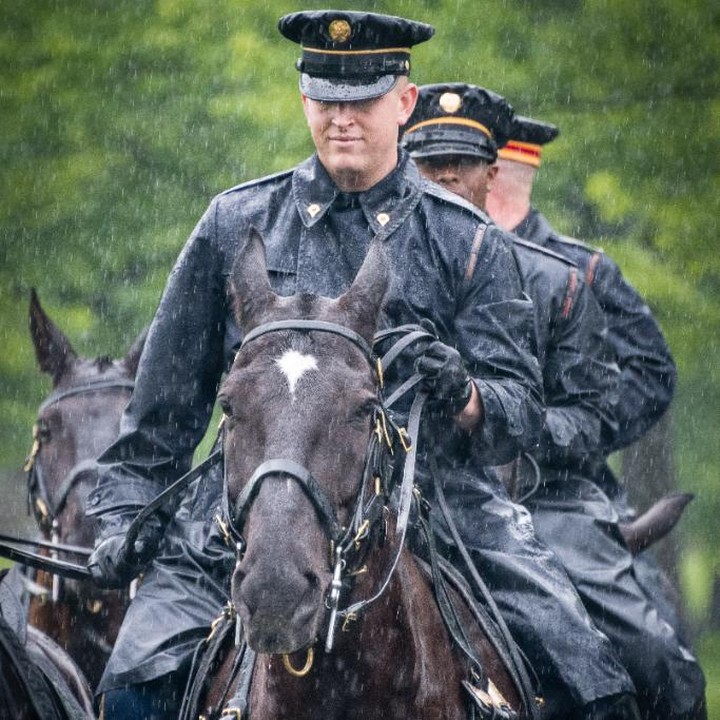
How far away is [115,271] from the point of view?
1223 cm

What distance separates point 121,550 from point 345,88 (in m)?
1.58

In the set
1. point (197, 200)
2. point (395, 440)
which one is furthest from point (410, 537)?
point (197, 200)

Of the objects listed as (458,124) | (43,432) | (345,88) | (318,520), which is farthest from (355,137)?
(458,124)

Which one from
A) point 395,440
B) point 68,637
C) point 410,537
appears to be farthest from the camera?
point 68,637

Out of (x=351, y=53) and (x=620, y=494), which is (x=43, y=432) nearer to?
(x=620, y=494)

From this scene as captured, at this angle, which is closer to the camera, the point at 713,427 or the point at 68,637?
the point at 68,637

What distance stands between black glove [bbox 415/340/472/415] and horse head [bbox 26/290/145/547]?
113 inches

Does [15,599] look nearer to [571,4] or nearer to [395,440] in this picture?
[395,440]

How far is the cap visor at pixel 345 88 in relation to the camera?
5.65 meters

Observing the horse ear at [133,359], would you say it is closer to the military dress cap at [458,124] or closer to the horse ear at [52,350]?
the horse ear at [52,350]

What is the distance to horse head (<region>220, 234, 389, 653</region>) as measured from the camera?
14.2 feet

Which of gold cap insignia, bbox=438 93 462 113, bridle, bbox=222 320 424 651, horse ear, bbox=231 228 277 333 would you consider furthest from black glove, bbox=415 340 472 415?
gold cap insignia, bbox=438 93 462 113

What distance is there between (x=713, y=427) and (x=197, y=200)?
4.79 meters

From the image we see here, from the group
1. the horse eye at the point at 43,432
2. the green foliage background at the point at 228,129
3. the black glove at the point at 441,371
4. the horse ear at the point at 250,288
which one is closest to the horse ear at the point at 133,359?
the horse eye at the point at 43,432
